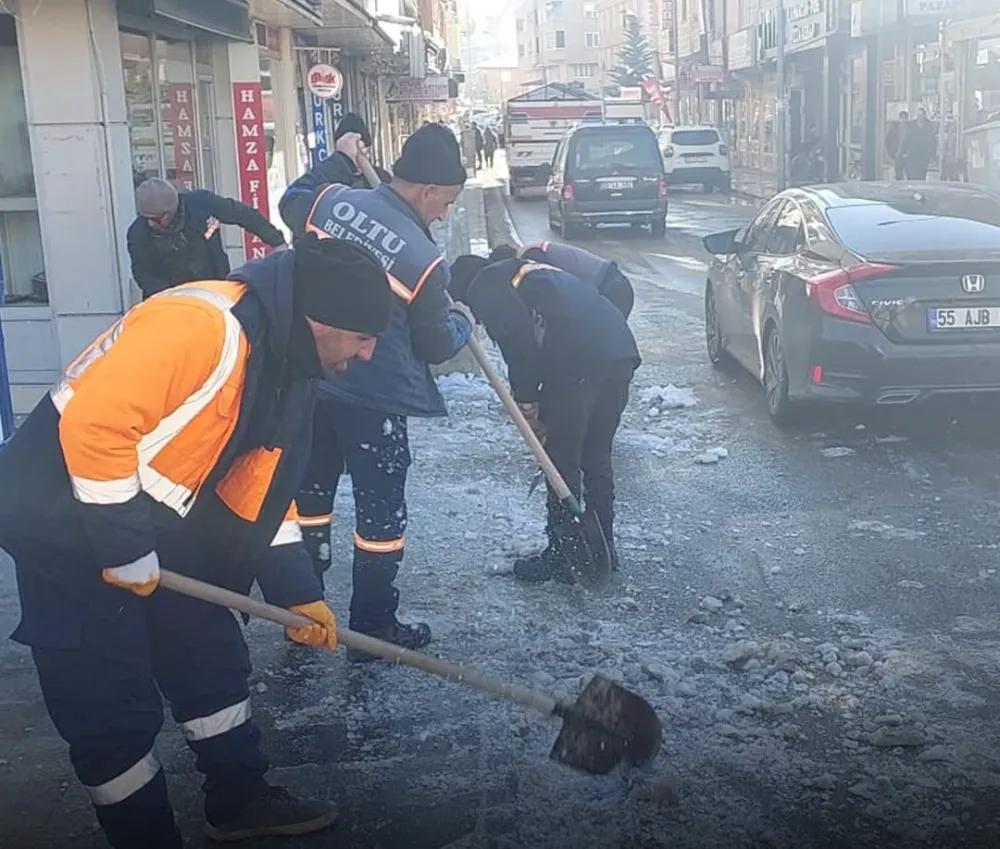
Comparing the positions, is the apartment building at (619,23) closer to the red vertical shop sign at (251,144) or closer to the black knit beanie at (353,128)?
the red vertical shop sign at (251,144)

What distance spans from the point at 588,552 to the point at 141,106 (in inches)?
260

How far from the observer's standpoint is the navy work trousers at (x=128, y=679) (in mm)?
3291

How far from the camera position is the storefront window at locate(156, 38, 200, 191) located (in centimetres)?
1144

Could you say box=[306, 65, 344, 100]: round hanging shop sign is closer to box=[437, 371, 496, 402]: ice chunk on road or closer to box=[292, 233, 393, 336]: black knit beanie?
box=[437, 371, 496, 402]: ice chunk on road

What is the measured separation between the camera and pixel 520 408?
19.1 feet

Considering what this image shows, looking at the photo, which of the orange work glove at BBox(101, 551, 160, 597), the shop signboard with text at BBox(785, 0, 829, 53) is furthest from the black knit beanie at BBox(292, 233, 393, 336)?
the shop signboard with text at BBox(785, 0, 829, 53)

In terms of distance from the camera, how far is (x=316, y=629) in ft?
12.2

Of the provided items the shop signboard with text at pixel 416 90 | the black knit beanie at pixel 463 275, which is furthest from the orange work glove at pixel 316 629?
the shop signboard with text at pixel 416 90

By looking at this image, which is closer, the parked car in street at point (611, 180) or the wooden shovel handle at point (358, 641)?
the wooden shovel handle at point (358, 641)

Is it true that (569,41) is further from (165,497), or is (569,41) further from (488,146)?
(165,497)

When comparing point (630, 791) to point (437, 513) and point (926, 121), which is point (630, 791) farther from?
point (926, 121)

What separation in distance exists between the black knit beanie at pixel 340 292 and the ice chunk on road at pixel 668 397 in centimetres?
613

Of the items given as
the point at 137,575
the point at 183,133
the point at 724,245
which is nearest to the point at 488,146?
the point at 183,133

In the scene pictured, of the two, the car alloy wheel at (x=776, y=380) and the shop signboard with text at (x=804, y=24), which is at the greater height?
the shop signboard with text at (x=804, y=24)
